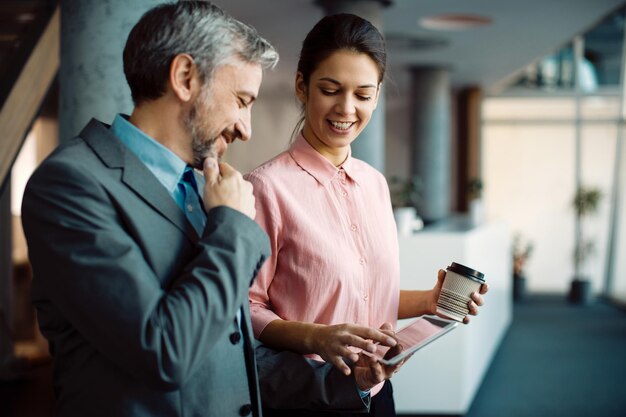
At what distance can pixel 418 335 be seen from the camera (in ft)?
4.91

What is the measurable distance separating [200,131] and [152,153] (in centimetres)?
9

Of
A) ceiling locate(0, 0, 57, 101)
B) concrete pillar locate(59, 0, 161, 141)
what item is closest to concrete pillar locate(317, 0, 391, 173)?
ceiling locate(0, 0, 57, 101)

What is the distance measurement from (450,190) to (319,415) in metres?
14.4

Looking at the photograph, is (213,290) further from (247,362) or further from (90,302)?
(247,362)

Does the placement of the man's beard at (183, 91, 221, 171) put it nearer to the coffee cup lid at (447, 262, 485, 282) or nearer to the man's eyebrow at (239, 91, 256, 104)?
the man's eyebrow at (239, 91, 256, 104)

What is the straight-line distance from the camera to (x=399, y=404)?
16.9ft

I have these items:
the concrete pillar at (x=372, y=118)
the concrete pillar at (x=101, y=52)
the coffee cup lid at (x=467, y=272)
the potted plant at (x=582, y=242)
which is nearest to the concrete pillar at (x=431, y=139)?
the potted plant at (x=582, y=242)

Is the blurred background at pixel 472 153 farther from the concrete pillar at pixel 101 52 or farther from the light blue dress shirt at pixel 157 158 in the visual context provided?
the light blue dress shirt at pixel 157 158

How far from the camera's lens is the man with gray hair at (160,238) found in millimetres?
1141

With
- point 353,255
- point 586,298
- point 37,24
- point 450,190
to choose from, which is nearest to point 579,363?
point 586,298

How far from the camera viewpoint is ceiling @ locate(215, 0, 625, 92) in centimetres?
820

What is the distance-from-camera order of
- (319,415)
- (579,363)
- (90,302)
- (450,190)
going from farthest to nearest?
1. (450,190)
2. (579,363)
3. (319,415)
4. (90,302)

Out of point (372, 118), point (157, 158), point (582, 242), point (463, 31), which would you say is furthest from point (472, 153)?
point (157, 158)

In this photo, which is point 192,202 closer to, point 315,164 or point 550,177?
point 315,164
